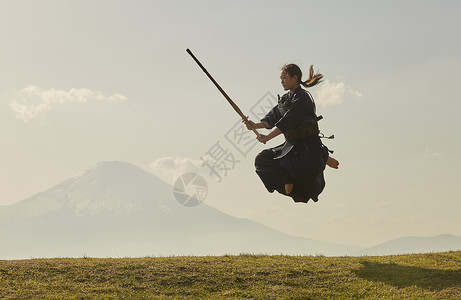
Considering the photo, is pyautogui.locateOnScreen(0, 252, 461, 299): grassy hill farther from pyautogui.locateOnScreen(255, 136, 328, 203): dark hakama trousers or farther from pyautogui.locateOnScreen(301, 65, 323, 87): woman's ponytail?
pyautogui.locateOnScreen(301, 65, 323, 87): woman's ponytail

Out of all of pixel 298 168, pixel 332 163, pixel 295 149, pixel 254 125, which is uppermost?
pixel 254 125

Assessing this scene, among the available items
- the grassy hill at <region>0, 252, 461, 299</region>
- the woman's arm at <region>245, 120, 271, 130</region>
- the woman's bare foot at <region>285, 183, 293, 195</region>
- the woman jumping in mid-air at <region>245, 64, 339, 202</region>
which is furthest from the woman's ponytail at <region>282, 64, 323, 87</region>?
the grassy hill at <region>0, 252, 461, 299</region>

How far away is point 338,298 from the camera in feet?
35.6

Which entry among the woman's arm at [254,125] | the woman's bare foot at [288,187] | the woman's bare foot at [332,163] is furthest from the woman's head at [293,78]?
the woman's bare foot at [288,187]

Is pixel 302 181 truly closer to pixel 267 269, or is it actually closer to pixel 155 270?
pixel 267 269

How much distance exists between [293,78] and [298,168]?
195cm

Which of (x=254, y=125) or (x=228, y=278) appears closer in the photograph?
(x=254, y=125)

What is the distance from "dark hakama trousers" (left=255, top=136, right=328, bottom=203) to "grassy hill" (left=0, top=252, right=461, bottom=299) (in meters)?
2.58

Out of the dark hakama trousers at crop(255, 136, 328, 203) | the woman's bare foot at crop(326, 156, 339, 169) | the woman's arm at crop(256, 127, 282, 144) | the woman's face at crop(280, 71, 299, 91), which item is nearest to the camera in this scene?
the dark hakama trousers at crop(255, 136, 328, 203)

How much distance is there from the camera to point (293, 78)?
10258 millimetres

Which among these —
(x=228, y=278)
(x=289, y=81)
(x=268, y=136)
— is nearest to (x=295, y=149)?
(x=268, y=136)

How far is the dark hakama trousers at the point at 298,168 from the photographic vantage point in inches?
383

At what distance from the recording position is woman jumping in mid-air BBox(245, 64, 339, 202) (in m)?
9.78

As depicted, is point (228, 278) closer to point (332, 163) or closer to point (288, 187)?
point (288, 187)
